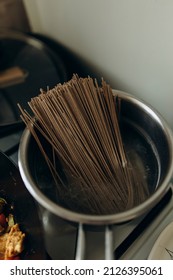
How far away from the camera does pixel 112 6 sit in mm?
707

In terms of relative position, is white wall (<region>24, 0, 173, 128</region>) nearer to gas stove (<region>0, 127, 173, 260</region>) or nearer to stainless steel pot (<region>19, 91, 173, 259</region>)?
stainless steel pot (<region>19, 91, 173, 259</region>)

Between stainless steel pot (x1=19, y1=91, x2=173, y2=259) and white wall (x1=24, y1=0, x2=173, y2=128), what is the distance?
11 cm

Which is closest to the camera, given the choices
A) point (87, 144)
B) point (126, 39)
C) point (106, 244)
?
point (106, 244)

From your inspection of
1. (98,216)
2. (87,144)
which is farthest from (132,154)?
(98,216)

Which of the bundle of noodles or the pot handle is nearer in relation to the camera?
the pot handle

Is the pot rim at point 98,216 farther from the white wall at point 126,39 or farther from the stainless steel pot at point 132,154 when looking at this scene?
the white wall at point 126,39

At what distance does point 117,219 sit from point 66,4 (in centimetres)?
62

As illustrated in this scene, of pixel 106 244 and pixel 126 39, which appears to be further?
pixel 126 39

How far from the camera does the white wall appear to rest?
2.10ft

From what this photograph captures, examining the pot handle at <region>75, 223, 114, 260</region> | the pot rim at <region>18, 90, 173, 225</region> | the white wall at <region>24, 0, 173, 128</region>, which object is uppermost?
the white wall at <region>24, 0, 173, 128</region>

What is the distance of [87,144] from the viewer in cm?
61

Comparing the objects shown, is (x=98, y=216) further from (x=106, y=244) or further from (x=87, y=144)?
(x=87, y=144)

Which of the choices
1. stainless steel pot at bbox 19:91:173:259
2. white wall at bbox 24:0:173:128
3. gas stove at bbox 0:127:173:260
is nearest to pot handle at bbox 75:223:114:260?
stainless steel pot at bbox 19:91:173:259

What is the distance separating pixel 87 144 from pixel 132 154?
0.37ft
